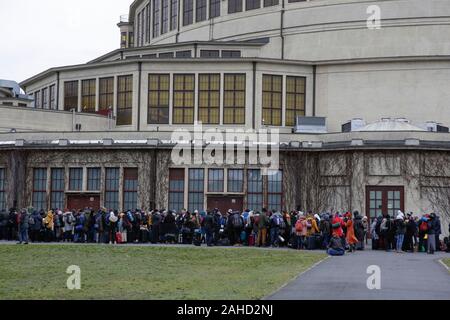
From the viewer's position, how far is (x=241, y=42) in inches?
2832

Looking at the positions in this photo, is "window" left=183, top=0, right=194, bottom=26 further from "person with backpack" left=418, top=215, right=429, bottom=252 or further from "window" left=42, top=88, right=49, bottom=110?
"person with backpack" left=418, top=215, right=429, bottom=252

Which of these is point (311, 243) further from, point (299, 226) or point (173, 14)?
point (173, 14)

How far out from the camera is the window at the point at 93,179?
195ft

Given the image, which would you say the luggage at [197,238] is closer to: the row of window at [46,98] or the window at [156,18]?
the row of window at [46,98]

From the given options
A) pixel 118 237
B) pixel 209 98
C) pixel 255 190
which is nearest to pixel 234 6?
pixel 209 98

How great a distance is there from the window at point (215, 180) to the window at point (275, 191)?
2.77m

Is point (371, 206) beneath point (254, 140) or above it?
beneath

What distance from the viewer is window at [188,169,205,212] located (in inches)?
2312

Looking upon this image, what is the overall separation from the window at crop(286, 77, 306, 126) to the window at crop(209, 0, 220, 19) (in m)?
12.2

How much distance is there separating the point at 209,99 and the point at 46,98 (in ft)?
48.3

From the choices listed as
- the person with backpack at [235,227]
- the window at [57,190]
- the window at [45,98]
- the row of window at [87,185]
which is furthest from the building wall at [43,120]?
the person with backpack at [235,227]
